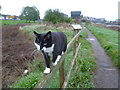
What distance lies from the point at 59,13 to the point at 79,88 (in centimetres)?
1816

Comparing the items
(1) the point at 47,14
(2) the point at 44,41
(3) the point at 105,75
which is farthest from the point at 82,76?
(1) the point at 47,14

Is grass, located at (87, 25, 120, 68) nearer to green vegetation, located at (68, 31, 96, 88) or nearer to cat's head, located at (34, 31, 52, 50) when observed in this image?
green vegetation, located at (68, 31, 96, 88)

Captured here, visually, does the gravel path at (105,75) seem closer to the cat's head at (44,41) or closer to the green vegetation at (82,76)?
the green vegetation at (82,76)

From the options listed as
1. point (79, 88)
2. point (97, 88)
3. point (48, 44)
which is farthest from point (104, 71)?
point (48, 44)

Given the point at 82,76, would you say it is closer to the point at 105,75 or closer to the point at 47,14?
the point at 105,75

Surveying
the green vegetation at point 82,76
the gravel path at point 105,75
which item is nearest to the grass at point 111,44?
the gravel path at point 105,75

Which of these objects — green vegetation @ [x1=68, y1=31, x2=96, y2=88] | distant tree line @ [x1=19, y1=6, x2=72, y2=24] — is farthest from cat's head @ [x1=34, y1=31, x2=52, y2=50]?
distant tree line @ [x1=19, y1=6, x2=72, y2=24]

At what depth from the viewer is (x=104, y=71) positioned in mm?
4395

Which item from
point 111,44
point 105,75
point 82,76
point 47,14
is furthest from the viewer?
point 47,14

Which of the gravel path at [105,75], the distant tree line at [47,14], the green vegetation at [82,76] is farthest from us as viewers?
the distant tree line at [47,14]

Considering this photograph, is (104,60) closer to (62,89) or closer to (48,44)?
(62,89)

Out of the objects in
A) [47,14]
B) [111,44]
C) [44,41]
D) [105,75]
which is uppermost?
[47,14]

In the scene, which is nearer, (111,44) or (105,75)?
(105,75)

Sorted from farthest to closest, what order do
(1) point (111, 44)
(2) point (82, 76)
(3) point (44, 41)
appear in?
(1) point (111, 44), (2) point (82, 76), (3) point (44, 41)
